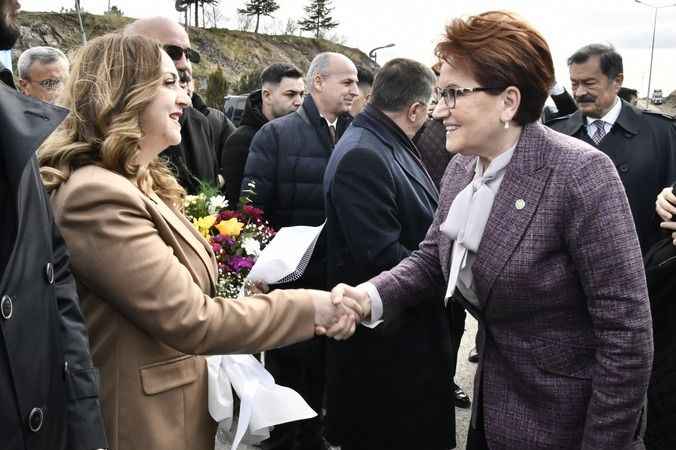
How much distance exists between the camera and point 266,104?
6.02 meters

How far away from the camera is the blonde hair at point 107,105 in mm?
1958

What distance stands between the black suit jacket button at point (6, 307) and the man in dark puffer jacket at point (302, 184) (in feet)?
9.38

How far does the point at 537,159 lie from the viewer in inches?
77.3

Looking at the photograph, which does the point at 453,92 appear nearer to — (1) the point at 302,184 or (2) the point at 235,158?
(1) the point at 302,184

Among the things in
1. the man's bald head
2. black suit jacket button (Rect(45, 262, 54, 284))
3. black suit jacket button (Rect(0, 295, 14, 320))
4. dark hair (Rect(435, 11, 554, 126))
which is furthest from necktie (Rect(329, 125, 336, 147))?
black suit jacket button (Rect(0, 295, 14, 320))

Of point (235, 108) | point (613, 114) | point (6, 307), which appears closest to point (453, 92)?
point (6, 307)

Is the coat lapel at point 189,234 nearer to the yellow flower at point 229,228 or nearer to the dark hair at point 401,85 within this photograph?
the yellow flower at point 229,228

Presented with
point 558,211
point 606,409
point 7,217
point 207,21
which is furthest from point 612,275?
point 207,21

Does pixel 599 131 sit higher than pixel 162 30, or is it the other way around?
pixel 162 30

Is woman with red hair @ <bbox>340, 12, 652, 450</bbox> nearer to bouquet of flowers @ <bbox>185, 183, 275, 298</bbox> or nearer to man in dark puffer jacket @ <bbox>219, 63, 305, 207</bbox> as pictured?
bouquet of flowers @ <bbox>185, 183, 275, 298</bbox>

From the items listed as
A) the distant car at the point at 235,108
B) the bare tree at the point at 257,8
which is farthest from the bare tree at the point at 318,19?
the distant car at the point at 235,108

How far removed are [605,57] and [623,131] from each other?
695 mm

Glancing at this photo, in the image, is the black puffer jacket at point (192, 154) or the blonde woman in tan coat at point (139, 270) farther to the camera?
the black puffer jacket at point (192, 154)

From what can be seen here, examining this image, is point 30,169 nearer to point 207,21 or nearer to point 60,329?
point 60,329
